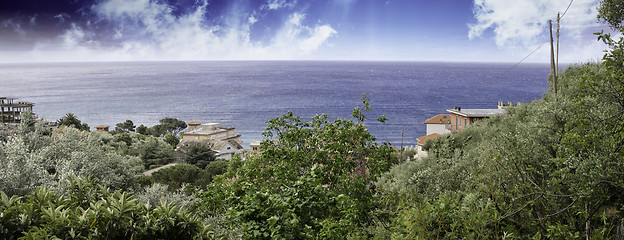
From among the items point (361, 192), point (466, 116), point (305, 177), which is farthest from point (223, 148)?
point (305, 177)

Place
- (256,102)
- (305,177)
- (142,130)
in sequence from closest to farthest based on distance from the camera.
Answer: (305,177) → (142,130) → (256,102)

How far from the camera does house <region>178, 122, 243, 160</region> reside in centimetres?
3634

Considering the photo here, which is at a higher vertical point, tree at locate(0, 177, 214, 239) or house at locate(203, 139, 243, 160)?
tree at locate(0, 177, 214, 239)

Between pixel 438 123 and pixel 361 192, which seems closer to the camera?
pixel 361 192

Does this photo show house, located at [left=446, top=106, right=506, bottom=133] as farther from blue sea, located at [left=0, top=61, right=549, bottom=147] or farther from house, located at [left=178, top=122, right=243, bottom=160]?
blue sea, located at [left=0, top=61, right=549, bottom=147]

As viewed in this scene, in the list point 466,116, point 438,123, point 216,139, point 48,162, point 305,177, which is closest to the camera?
point 305,177

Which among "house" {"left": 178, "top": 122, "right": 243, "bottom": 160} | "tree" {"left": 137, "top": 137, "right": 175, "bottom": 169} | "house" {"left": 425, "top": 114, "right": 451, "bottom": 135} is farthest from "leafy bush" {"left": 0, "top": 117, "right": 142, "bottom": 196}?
"house" {"left": 425, "top": 114, "right": 451, "bottom": 135}

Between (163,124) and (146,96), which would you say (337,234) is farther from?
(146,96)

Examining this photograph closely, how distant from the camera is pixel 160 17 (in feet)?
587

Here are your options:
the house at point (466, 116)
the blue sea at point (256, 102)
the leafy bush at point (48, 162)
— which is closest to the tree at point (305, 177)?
the leafy bush at point (48, 162)

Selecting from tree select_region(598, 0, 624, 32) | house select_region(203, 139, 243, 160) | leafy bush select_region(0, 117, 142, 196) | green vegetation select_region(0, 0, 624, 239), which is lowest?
house select_region(203, 139, 243, 160)

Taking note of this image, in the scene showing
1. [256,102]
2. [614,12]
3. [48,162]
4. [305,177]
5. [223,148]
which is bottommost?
[223,148]

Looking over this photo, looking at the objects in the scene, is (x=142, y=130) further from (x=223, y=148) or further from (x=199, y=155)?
(x=199, y=155)

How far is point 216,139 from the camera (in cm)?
4262
